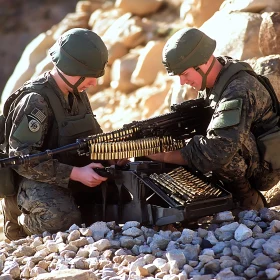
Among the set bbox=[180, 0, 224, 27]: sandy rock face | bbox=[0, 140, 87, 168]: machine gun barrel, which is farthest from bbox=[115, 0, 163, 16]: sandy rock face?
bbox=[0, 140, 87, 168]: machine gun barrel

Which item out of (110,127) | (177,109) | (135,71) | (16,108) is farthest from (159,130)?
(135,71)

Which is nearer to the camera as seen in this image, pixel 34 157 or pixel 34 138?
pixel 34 157

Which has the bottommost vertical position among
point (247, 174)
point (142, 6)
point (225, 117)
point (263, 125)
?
point (247, 174)

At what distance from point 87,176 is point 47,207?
0.49m

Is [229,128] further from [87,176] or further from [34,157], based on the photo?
[34,157]

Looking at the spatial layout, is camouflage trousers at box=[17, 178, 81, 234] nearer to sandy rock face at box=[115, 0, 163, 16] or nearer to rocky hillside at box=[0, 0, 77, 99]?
sandy rock face at box=[115, 0, 163, 16]

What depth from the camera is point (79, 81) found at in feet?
22.2

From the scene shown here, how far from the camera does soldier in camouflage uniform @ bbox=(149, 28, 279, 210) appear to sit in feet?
21.1

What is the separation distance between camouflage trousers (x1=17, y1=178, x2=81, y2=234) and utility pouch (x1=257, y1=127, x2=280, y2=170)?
1778mm

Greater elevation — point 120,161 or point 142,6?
point 142,6

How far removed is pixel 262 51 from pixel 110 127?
14.5 feet

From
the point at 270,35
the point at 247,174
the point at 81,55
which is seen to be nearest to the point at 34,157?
the point at 81,55

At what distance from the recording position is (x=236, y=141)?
6.43 meters

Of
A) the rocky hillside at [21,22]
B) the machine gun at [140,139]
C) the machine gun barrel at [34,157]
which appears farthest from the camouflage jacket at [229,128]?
the rocky hillside at [21,22]
